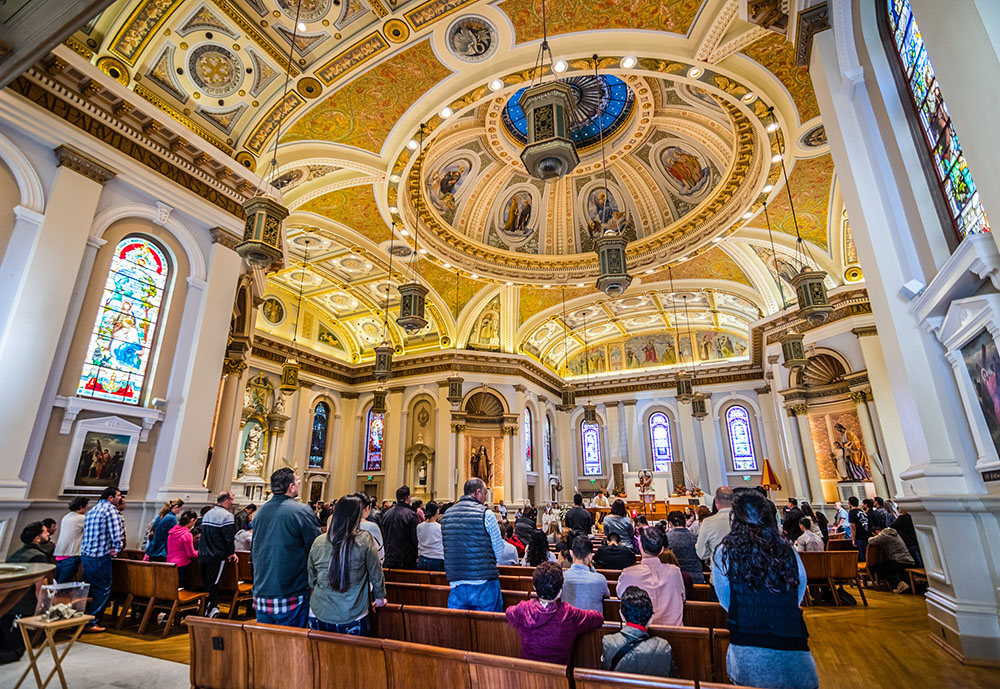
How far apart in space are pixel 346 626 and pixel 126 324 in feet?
20.3

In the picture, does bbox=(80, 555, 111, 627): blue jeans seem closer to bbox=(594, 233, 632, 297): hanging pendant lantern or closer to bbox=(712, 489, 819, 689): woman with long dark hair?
Result: bbox=(712, 489, 819, 689): woman with long dark hair

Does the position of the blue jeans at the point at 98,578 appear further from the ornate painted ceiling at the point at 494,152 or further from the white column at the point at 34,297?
the ornate painted ceiling at the point at 494,152

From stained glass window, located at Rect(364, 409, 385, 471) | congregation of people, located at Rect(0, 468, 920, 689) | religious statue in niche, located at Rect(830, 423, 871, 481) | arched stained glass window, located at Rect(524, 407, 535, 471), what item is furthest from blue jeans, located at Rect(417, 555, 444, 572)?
stained glass window, located at Rect(364, 409, 385, 471)

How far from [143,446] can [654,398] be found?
62.5ft

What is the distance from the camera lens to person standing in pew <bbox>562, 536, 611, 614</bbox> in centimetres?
314

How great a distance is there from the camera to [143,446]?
22.6 ft

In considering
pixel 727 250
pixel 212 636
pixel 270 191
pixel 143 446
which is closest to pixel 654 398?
pixel 727 250

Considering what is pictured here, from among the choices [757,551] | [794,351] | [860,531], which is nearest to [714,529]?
[757,551]

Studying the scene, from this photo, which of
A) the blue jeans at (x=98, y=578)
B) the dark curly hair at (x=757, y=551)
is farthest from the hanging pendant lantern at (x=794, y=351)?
the blue jeans at (x=98, y=578)

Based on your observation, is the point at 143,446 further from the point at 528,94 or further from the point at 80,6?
the point at 528,94

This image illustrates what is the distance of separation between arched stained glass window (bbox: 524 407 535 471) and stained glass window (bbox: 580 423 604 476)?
13.2 feet

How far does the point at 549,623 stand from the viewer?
2475 millimetres

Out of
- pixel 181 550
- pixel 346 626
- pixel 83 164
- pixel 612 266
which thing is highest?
pixel 83 164

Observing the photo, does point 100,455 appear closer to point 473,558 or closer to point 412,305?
point 412,305
